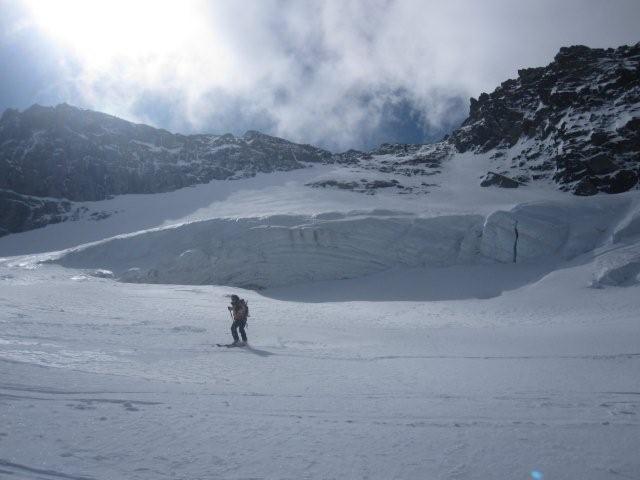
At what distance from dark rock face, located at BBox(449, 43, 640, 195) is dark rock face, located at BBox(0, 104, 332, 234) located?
35160mm

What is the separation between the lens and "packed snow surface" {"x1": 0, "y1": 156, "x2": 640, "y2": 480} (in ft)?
16.3

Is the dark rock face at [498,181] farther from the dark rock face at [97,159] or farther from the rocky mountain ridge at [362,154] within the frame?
the dark rock face at [97,159]

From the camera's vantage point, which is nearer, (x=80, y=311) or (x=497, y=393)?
(x=497, y=393)

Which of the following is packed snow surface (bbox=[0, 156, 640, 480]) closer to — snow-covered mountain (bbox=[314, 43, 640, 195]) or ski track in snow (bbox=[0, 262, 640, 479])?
ski track in snow (bbox=[0, 262, 640, 479])

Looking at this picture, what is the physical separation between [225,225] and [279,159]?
52112mm

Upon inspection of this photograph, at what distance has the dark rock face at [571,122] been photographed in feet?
173

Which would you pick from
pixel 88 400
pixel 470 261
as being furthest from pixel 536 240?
pixel 88 400

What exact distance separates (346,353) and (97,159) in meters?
80.2

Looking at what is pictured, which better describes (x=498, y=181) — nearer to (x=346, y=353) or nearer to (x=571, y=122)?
(x=571, y=122)

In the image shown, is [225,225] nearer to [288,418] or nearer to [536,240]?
[536,240]

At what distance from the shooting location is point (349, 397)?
7113 mm

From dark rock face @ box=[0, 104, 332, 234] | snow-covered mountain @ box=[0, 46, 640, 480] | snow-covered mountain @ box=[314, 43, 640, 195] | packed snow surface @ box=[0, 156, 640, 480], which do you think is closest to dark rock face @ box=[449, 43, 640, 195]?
snow-covered mountain @ box=[314, 43, 640, 195]

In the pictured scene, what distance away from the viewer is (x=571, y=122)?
62344 millimetres

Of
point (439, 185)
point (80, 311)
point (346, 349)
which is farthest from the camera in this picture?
point (439, 185)
